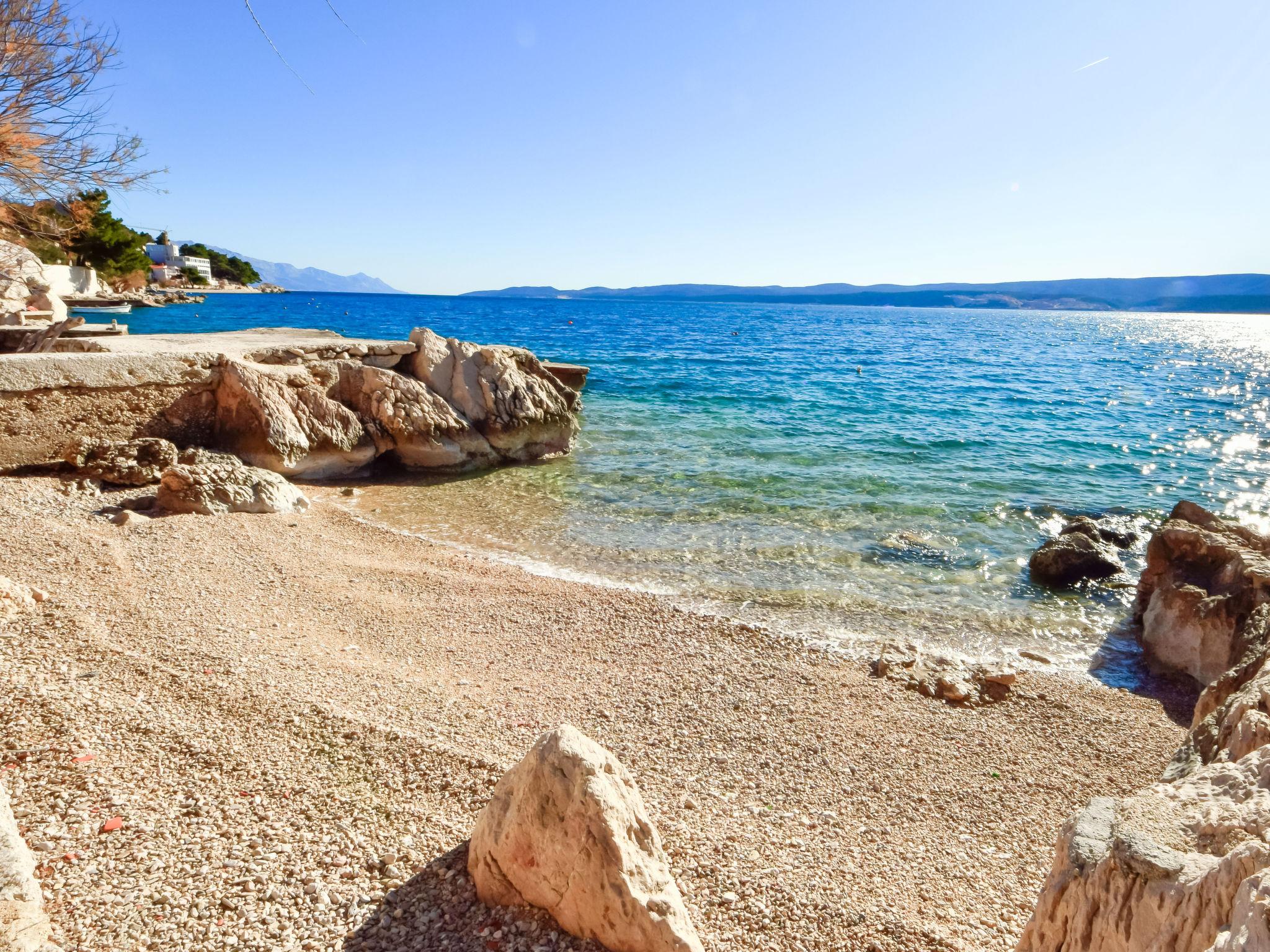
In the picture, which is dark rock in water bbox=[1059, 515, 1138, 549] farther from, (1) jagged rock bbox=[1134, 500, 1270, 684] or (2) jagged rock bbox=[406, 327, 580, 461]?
(2) jagged rock bbox=[406, 327, 580, 461]

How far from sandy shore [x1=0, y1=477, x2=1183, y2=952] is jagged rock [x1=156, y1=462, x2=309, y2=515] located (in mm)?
1068

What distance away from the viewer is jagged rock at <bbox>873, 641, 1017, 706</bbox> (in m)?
6.22

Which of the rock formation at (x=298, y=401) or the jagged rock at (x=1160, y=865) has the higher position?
the rock formation at (x=298, y=401)

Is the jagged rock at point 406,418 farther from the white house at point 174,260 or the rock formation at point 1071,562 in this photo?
A: the white house at point 174,260

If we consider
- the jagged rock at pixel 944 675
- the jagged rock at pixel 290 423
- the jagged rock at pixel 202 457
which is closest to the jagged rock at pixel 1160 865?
the jagged rock at pixel 944 675

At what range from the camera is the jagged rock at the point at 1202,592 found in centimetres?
682

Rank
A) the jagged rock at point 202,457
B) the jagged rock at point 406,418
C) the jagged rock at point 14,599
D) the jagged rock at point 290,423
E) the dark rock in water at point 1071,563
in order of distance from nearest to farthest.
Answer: the jagged rock at point 14,599
the dark rock in water at point 1071,563
the jagged rock at point 202,457
the jagged rock at point 290,423
the jagged rock at point 406,418

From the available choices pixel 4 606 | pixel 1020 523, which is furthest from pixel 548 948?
pixel 1020 523

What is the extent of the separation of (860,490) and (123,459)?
12.0m

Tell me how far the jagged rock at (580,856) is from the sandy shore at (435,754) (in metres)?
0.17

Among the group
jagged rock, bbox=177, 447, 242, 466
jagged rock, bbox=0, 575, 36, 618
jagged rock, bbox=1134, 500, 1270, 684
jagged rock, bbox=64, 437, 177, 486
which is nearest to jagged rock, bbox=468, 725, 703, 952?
jagged rock, bbox=0, 575, 36, 618

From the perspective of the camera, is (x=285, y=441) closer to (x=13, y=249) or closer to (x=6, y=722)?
(x=13, y=249)

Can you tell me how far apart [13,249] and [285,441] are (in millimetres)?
5009

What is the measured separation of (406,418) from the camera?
13.1 meters
